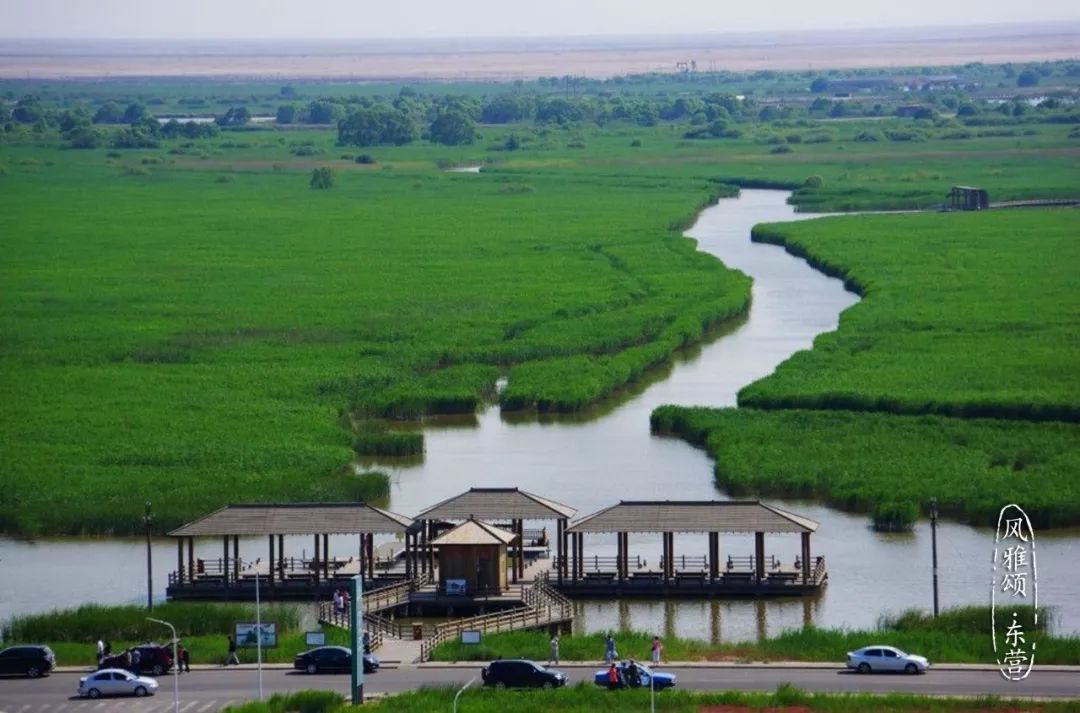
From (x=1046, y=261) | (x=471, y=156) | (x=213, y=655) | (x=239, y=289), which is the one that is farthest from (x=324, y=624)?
(x=471, y=156)

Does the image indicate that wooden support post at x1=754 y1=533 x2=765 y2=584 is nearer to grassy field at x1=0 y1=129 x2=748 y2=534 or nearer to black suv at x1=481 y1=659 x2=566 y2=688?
black suv at x1=481 y1=659 x2=566 y2=688

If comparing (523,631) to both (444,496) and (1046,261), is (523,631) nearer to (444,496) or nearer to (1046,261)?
(444,496)

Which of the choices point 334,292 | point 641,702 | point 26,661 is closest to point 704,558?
point 641,702

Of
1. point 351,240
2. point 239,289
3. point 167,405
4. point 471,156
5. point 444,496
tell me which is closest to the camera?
point 444,496

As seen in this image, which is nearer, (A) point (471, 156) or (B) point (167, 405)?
(B) point (167, 405)

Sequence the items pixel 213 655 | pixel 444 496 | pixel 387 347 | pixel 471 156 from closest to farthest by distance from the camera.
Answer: pixel 213 655 < pixel 444 496 < pixel 387 347 < pixel 471 156

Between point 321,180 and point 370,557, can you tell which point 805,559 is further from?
point 321,180

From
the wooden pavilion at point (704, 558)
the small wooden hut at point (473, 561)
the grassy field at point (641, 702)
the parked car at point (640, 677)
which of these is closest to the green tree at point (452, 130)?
the wooden pavilion at point (704, 558)

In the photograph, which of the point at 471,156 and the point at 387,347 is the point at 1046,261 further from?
the point at 471,156
